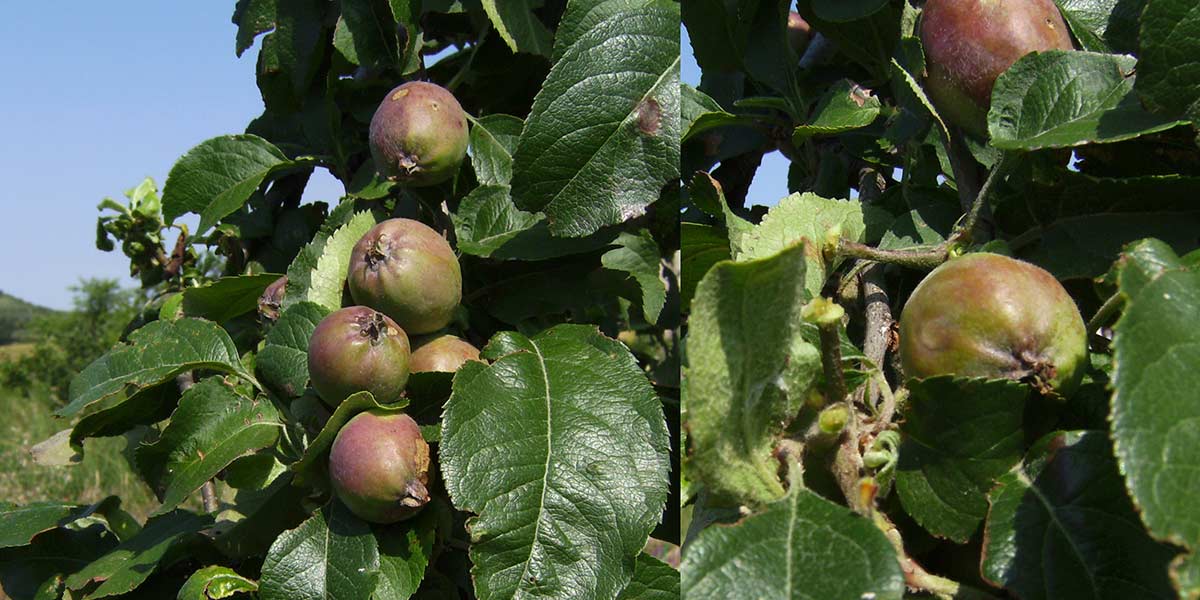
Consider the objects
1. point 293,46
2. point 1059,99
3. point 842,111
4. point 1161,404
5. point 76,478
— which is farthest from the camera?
point 76,478

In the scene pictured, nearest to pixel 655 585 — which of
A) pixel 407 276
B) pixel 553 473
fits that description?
pixel 553 473

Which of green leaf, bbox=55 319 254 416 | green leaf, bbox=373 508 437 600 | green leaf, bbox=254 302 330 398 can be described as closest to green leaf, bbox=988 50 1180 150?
green leaf, bbox=373 508 437 600

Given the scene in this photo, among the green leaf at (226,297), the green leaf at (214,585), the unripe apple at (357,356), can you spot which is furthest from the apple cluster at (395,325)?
the green leaf at (214,585)

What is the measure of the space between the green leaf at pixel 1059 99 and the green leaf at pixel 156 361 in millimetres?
999

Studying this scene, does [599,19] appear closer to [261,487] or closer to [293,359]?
[293,359]

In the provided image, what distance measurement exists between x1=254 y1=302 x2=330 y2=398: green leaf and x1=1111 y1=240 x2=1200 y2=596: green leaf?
98cm

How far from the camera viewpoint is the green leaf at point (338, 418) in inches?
46.0

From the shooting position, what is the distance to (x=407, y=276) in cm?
125

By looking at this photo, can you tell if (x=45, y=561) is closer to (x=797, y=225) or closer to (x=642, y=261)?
(x=642, y=261)

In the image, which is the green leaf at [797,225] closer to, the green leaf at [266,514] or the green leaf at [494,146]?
the green leaf at [494,146]

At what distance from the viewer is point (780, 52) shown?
4.18ft

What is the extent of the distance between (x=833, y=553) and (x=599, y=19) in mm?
777

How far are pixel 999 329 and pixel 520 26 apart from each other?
928 millimetres

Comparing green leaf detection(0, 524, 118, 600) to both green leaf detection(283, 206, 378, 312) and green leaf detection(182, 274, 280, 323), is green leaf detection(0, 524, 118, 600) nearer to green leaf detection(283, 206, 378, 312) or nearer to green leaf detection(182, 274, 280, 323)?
green leaf detection(182, 274, 280, 323)
